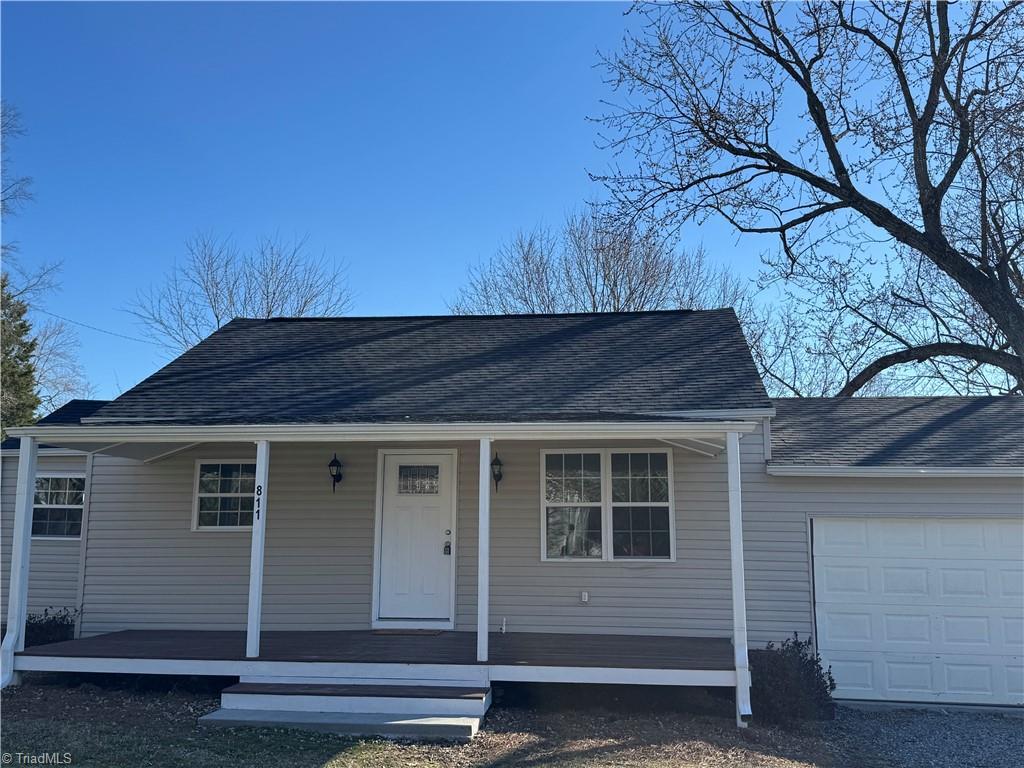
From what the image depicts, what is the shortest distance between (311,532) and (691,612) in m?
4.71

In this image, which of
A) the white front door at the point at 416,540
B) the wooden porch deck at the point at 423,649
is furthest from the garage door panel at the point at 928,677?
the white front door at the point at 416,540

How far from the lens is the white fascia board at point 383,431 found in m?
6.93

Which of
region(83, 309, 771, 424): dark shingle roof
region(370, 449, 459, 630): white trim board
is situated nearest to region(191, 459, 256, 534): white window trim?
region(83, 309, 771, 424): dark shingle roof

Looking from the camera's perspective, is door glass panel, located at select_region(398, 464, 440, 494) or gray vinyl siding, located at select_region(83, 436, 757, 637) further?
door glass panel, located at select_region(398, 464, 440, 494)

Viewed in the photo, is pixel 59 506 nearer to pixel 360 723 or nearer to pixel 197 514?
pixel 197 514

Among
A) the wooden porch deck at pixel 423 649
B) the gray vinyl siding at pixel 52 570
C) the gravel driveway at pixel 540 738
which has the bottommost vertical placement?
the gravel driveway at pixel 540 738

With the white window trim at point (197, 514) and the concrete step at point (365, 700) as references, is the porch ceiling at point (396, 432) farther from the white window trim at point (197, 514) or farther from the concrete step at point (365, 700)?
the concrete step at point (365, 700)

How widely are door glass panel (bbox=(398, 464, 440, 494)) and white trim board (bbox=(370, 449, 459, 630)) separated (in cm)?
17

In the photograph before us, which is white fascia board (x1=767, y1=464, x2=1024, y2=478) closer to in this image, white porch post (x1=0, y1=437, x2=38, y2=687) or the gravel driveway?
the gravel driveway

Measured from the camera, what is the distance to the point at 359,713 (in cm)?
645

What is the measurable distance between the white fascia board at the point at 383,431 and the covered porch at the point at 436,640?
0.4 inches

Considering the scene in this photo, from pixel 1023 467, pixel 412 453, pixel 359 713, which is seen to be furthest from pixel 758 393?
pixel 359 713

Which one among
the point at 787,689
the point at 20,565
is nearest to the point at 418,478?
the point at 20,565

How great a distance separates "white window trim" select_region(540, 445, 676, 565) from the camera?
28.3ft
